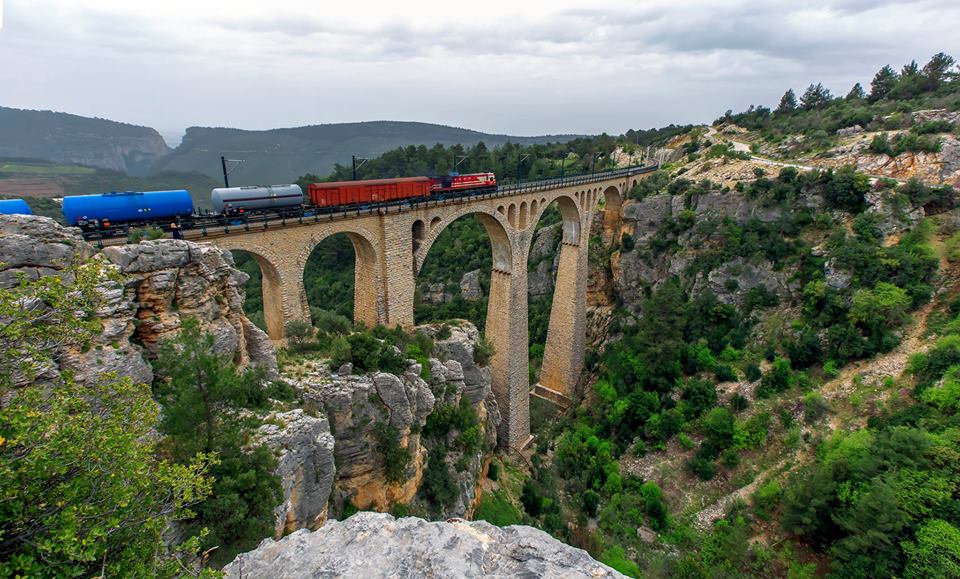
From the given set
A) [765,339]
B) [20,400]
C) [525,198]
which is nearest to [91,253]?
[20,400]

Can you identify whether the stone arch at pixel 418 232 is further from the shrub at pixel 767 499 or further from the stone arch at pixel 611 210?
the stone arch at pixel 611 210

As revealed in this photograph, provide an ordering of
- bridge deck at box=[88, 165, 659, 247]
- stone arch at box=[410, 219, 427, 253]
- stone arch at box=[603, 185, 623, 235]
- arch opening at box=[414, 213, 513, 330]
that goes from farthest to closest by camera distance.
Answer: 1. arch opening at box=[414, 213, 513, 330]
2. stone arch at box=[603, 185, 623, 235]
3. stone arch at box=[410, 219, 427, 253]
4. bridge deck at box=[88, 165, 659, 247]

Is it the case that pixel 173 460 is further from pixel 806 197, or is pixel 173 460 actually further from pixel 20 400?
pixel 806 197

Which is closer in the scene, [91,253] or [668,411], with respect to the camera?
[91,253]

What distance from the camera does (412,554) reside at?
6.37 metres

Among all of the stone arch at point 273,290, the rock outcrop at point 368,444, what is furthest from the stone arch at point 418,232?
the stone arch at point 273,290

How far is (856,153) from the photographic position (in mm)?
34938

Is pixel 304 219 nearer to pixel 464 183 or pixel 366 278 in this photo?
pixel 366 278

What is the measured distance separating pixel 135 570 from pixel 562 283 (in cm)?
3092

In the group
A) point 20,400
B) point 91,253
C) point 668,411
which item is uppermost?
point 91,253

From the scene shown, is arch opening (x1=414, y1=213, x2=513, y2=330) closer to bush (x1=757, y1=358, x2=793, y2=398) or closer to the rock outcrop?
the rock outcrop

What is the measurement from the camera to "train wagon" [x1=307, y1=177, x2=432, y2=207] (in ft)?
62.5

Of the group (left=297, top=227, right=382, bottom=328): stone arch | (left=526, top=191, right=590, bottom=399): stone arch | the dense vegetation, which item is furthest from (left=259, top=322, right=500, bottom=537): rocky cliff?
the dense vegetation

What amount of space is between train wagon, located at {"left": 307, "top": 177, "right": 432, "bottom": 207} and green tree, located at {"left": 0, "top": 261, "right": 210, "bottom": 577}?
12884 mm
